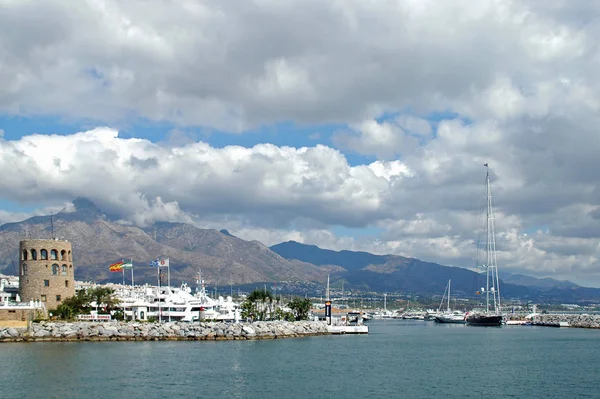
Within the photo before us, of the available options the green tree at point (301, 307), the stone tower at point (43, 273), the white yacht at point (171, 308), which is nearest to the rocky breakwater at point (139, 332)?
the stone tower at point (43, 273)

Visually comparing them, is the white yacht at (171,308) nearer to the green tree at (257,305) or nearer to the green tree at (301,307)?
the green tree at (257,305)

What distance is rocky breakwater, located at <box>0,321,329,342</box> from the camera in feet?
334

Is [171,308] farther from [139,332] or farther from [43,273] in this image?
[139,332]

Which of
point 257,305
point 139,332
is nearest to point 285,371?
point 139,332

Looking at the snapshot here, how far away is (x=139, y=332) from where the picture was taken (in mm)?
107812

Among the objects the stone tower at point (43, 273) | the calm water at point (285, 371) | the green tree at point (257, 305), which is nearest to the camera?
the calm water at point (285, 371)

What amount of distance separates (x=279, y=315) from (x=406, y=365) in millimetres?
61757

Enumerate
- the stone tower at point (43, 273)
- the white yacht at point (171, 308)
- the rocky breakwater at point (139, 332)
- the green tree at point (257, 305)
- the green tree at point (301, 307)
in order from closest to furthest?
the rocky breakwater at point (139, 332) < the stone tower at point (43, 273) < the white yacht at point (171, 308) < the green tree at point (257, 305) < the green tree at point (301, 307)

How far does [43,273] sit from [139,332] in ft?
70.0

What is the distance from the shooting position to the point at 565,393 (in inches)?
2425

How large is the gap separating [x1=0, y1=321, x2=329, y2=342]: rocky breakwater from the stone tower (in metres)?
11.5

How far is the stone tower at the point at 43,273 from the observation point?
379ft

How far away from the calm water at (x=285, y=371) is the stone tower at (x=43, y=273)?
71.0ft

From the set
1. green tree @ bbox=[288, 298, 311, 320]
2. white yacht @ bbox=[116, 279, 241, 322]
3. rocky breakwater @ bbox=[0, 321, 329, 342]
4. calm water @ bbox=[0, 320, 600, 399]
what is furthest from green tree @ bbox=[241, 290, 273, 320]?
calm water @ bbox=[0, 320, 600, 399]
